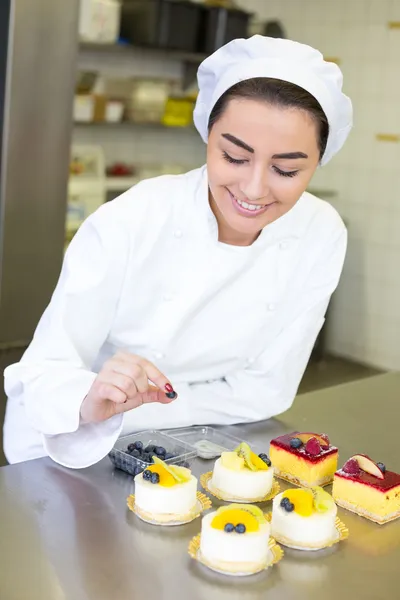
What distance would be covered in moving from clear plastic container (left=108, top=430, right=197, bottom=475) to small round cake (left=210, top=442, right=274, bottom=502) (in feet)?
0.24

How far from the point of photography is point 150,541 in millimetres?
1367

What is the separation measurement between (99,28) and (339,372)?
2406 millimetres

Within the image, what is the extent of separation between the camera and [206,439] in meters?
1.79

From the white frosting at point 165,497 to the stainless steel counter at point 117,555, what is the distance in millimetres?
29

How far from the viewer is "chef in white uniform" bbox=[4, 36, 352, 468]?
5.28ft

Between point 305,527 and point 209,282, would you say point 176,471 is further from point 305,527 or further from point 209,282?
point 209,282

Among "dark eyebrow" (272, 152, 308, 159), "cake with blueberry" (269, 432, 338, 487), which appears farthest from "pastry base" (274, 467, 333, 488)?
"dark eyebrow" (272, 152, 308, 159)

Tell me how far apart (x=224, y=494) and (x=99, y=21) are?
373cm

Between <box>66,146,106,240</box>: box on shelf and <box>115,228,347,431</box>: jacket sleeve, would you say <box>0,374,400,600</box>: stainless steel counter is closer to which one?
<box>115,228,347,431</box>: jacket sleeve

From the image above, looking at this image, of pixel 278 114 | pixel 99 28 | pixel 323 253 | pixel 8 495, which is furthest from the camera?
pixel 99 28

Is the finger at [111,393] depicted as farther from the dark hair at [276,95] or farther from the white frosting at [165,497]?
the dark hair at [276,95]

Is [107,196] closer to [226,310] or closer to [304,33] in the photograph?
[304,33]

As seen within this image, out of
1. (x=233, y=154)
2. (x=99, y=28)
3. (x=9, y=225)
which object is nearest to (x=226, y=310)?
(x=233, y=154)

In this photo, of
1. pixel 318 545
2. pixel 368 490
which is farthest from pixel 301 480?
pixel 318 545
